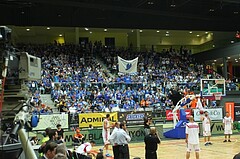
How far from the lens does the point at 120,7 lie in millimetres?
→ 34625

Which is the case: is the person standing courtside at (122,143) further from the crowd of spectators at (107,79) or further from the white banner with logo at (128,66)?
the white banner with logo at (128,66)

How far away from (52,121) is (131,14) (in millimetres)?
20129

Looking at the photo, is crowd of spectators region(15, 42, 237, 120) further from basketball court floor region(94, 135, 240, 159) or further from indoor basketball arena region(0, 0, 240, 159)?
basketball court floor region(94, 135, 240, 159)

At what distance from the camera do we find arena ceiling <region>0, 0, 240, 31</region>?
33094 mm

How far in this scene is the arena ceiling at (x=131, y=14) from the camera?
109ft

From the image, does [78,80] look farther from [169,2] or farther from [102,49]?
[169,2]

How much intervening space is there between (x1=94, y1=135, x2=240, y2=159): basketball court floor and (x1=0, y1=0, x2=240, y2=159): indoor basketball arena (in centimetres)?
4

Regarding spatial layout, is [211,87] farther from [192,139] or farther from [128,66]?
[192,139]

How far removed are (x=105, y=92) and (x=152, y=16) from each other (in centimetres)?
1407

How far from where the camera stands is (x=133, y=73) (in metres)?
33.8

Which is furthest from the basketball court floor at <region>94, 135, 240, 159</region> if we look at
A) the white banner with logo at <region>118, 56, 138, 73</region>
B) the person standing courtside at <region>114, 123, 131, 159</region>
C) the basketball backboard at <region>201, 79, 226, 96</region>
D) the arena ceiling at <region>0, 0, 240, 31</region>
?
the arena ceiling at <region>0, 0, 240, 31</region>

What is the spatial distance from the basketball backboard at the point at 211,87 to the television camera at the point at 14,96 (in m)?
22.7

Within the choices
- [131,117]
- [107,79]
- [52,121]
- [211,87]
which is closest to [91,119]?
[52,121]

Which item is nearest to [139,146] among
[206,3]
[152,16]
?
[206,3]
